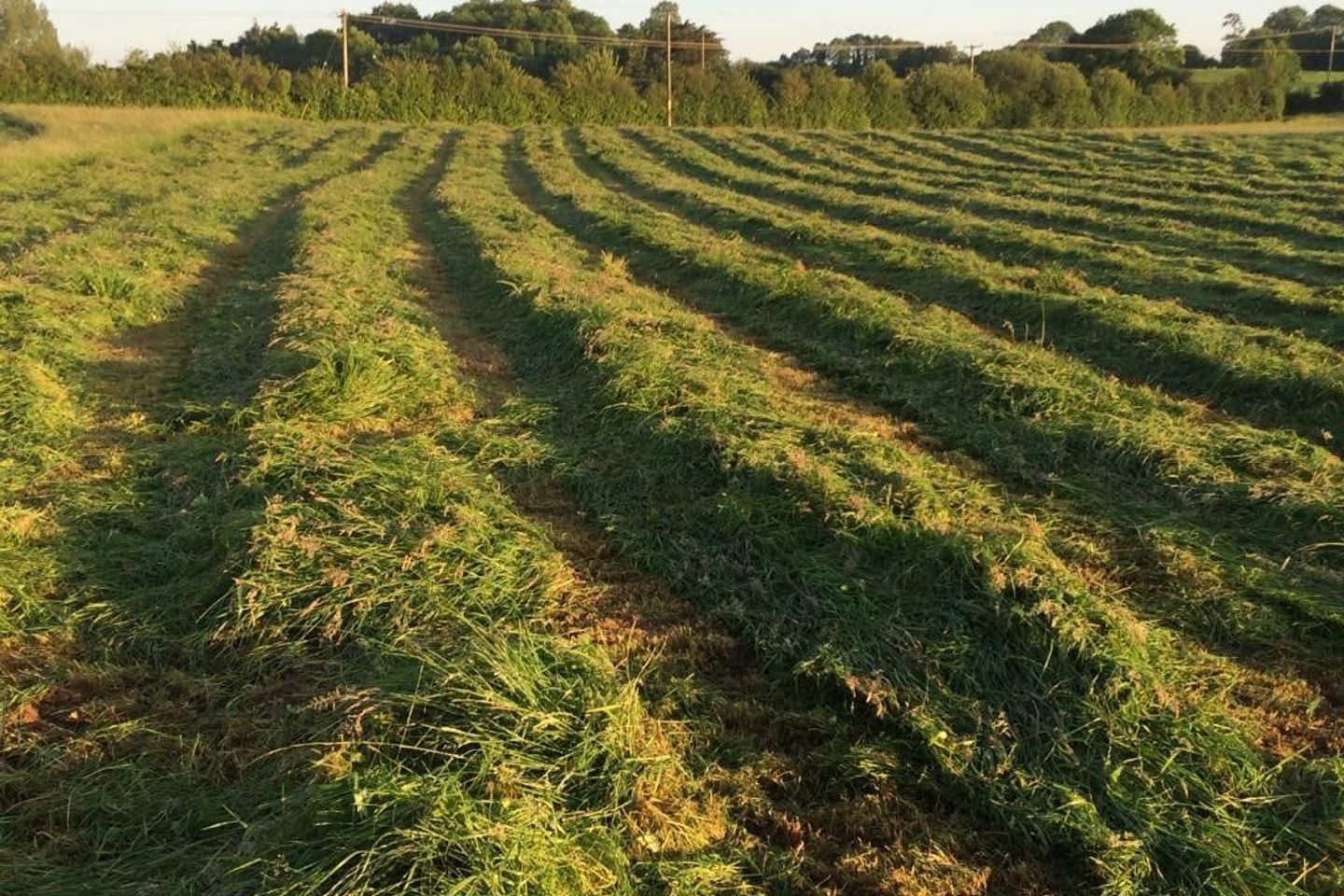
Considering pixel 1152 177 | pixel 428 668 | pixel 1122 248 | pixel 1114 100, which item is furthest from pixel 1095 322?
pixel 1114 100

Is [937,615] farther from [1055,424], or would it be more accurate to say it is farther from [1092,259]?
[1092,259]

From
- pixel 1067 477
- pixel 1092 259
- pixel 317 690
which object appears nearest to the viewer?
pixel 317 690

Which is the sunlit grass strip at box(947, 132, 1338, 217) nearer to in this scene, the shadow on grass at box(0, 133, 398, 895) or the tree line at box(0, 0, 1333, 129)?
the shadow on grass at box(0, 133, 398, 895)

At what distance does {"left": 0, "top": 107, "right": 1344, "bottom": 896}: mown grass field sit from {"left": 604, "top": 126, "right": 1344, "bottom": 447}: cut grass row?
0.20 ft

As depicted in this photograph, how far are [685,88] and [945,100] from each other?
15.0 m

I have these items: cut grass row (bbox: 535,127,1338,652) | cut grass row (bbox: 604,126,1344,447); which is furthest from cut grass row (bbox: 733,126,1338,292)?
cut grass row (bbox: 535,127,1338,652)

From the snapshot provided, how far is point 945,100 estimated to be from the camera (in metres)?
50.8

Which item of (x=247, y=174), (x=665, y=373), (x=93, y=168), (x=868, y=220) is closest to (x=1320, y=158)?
(x=868, y=220)

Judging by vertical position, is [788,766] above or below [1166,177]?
below

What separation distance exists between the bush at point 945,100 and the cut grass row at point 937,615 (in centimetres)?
4922

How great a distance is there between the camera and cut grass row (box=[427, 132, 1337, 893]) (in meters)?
2.96

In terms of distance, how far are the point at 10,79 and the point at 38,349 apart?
A: 46.3m

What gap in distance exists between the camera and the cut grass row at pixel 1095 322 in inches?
280

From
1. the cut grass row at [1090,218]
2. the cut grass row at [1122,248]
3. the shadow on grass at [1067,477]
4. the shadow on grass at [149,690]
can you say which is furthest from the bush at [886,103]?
the shadow on grass at [149,690]
